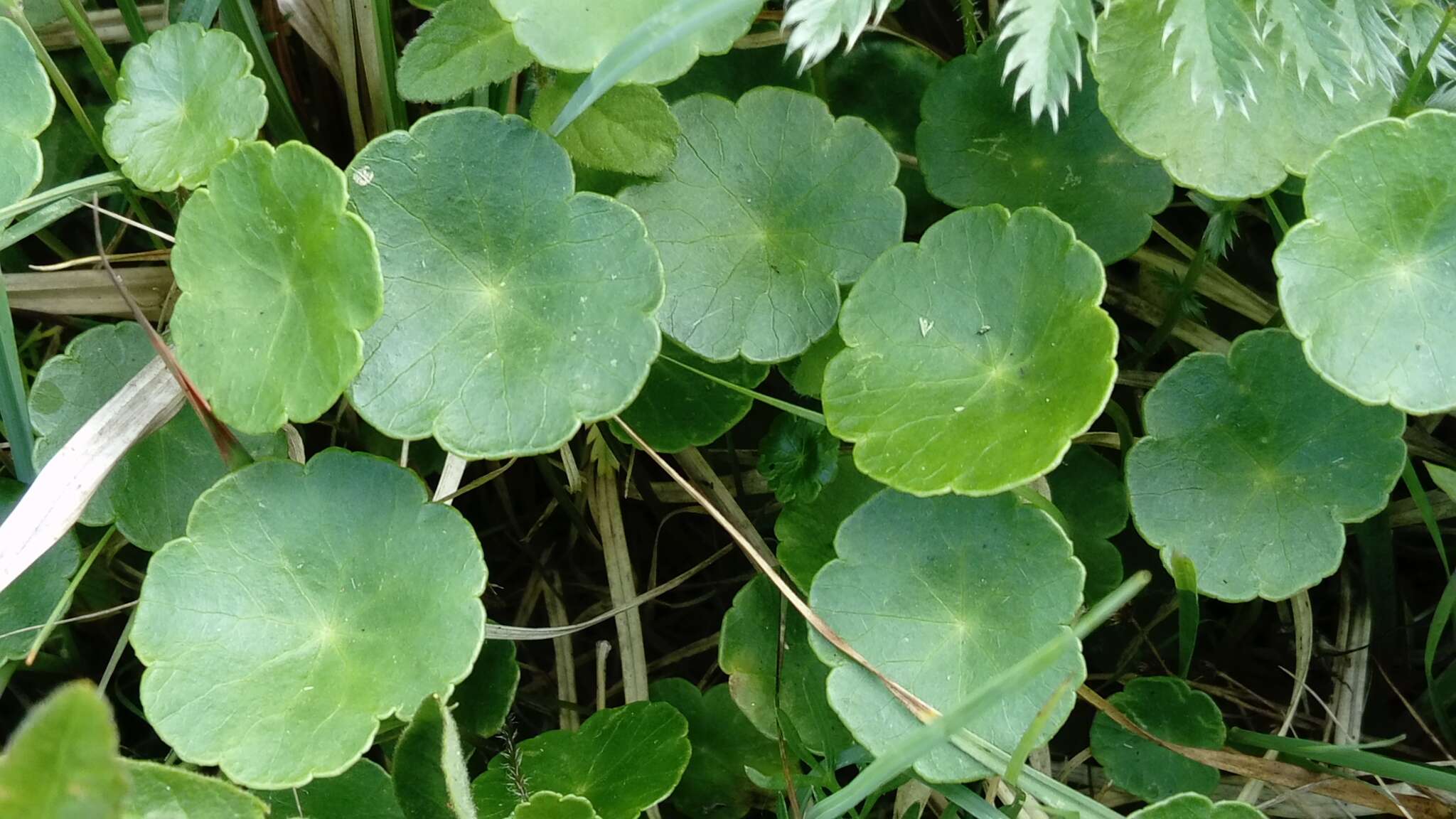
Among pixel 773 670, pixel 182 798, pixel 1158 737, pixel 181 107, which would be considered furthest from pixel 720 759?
pixel 181 107

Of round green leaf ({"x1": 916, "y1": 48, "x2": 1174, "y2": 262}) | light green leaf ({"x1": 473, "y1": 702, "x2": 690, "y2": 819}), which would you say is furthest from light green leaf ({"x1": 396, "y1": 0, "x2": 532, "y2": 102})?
light green leaf ({"x1": 473, "y1": 702, "x2": 690, "y2": 819})

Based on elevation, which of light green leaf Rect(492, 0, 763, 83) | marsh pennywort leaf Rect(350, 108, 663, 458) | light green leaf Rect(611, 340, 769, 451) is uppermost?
light green leaf Rect(492, 0, 763, 83)

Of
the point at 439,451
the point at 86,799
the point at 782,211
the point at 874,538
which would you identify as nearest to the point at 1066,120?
the point at 782,211

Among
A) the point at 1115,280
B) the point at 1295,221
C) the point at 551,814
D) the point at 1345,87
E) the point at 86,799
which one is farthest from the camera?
the point at 1115,280

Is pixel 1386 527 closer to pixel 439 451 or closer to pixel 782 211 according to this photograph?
pixel 782 211

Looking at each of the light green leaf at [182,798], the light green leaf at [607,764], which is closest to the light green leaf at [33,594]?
the light green leaf at [182,798]

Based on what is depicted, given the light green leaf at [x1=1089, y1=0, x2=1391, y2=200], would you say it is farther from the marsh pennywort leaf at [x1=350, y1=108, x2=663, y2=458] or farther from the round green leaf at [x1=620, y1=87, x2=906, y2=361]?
the marsh pennywort leaf at [x1=350, y1=108, x2=663, y2=458]

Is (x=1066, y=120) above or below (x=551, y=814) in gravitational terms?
above

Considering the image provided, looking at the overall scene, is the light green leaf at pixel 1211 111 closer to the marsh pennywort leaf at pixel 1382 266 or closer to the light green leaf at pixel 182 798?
the marsh pennywort leaf at pixel 1382 266
